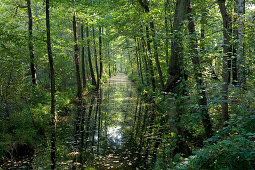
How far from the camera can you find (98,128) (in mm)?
9289

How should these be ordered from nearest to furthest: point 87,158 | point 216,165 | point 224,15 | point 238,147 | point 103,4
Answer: point 238,147 < point 216,165 < point 224,15 < point 87,158 < point 103,4

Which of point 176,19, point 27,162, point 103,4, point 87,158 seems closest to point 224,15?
point 176,19

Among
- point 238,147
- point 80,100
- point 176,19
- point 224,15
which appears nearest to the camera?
point 238,147

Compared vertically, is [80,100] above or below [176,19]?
below

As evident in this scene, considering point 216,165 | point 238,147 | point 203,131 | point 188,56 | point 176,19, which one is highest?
point 176,19

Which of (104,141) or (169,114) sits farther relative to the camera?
(104,141)

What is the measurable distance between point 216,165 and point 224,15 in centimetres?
482

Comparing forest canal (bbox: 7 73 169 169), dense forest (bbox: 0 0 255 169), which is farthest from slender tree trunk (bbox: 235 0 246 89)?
forest canal (bbox: 7 73 169 169)

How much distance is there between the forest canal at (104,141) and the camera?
5.86 metres

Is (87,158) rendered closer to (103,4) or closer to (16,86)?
(16,86)

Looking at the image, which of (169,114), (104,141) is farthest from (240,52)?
(104,141)

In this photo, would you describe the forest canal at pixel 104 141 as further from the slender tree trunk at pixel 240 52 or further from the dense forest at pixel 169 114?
the slender tree trunk at pixel 240 52

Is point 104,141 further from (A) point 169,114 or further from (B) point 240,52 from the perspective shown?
(B) point 240,52

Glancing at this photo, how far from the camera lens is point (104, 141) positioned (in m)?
7.70
